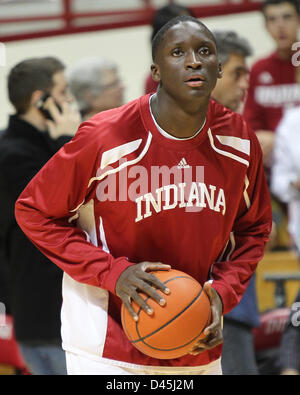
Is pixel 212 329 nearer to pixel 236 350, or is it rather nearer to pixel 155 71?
pixel 155 71

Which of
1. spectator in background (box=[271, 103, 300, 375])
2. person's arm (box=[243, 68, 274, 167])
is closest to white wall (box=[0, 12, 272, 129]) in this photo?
person's arm (box=[243, 68, 274, 167])

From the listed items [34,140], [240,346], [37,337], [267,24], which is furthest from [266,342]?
[267,24]

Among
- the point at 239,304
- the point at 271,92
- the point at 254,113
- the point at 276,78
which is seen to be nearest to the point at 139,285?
the point at 239,304

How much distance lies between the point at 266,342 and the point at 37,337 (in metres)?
1.62

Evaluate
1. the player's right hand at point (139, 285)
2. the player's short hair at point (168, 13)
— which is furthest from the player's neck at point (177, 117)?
the player's short hair at point (168, 13)

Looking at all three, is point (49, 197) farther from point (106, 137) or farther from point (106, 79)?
point (106, 79)

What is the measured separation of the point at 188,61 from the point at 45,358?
5.55 ft

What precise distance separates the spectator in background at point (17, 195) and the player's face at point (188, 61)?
1.02m

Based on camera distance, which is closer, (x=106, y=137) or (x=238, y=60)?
(x=106, y=137)

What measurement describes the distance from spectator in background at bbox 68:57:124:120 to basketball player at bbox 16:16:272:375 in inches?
60.9

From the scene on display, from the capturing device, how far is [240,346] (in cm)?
346

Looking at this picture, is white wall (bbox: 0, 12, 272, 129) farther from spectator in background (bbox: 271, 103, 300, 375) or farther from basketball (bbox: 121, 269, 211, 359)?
basketball (bbox: 121, 269, 211, 359)

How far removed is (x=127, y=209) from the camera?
2635mm
